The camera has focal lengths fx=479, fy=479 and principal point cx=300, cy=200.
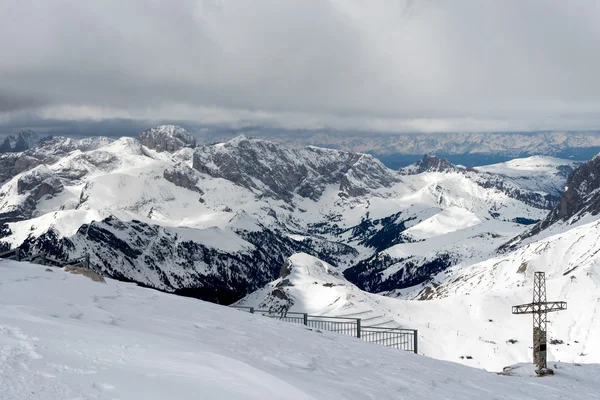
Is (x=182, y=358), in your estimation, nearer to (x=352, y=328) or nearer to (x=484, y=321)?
(x=352, y=328)

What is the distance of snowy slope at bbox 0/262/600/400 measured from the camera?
906 cm

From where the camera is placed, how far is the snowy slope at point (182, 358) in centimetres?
906

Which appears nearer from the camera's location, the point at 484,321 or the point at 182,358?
the point at 182,358

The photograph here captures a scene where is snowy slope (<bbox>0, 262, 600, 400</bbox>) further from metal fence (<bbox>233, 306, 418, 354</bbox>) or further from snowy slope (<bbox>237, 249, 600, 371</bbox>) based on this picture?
snowy slope (<bbox>237, 249, 600, 371</bbox>)

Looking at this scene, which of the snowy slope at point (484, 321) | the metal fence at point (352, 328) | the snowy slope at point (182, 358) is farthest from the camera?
the snowy slope at point (484, 321)

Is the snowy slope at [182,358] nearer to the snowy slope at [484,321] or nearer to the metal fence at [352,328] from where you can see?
the metal fence at [352,328]

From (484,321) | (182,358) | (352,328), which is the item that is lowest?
(484,321)

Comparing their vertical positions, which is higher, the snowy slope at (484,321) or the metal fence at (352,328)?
the metal fence at (352,328)

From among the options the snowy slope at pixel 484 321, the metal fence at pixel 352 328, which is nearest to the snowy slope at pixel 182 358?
the metal fence at pixel 352 328

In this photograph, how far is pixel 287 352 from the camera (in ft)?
51.2

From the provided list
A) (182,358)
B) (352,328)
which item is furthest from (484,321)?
(182,358)

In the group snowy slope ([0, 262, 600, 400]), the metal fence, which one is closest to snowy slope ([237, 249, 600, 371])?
the metal fence

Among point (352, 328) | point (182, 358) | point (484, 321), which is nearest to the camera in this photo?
point (182, 358)

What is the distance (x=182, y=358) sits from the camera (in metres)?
11.3
